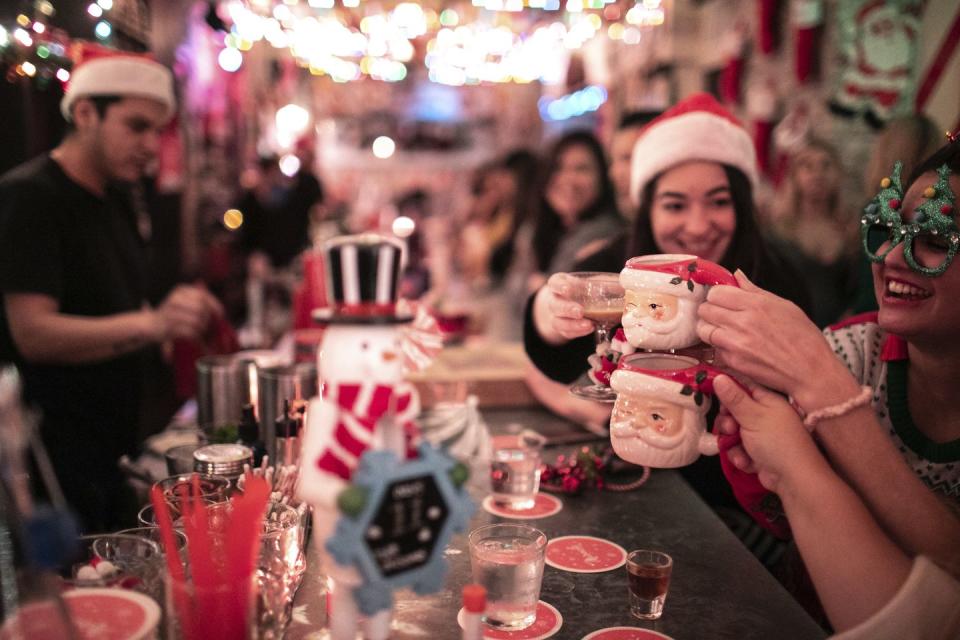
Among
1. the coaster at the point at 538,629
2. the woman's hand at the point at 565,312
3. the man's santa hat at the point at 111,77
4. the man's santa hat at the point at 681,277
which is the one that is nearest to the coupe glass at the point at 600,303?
the woman's hand at the point at 565,312

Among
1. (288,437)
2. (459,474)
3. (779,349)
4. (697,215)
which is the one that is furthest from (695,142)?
(459,474)

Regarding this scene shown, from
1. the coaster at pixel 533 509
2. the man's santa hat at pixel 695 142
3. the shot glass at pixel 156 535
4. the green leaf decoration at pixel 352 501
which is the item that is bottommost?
the coaster at pixel 533 509

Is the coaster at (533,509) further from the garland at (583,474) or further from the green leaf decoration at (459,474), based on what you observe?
the green leaf decoration at (459,474)

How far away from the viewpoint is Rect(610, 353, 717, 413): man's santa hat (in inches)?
44.9

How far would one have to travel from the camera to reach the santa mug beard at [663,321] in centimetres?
119

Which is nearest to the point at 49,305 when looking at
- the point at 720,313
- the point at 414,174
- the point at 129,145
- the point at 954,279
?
the point at 129,145

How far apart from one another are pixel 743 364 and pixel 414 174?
13.7m

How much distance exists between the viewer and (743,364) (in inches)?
44.2

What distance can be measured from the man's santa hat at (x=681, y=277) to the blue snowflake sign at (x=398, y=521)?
0.49m

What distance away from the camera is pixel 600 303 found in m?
1.52

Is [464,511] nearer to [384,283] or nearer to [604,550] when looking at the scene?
[384,283]

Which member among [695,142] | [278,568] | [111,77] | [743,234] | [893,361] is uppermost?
[111,77]

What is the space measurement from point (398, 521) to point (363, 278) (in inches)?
12.2

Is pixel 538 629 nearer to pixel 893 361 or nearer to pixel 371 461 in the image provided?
pixel 371 461
